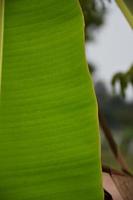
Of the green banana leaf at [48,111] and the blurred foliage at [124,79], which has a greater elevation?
the green banana leaf at [48,111]

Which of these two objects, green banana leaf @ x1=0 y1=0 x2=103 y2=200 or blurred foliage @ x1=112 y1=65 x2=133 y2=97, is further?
blurred foliage @ x1=112 y1=65 x2=133 y2=97

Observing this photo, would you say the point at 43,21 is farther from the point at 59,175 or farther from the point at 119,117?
the point at 119,117

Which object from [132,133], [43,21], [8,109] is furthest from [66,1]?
[132,133]

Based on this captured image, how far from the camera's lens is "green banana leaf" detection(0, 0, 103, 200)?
0.46m

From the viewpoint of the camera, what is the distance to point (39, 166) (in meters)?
0.46

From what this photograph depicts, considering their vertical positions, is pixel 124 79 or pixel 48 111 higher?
pixel 48 111

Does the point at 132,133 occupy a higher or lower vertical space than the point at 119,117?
higher

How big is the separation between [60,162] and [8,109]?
0.25 ft

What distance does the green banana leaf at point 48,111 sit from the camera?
1.49 feet

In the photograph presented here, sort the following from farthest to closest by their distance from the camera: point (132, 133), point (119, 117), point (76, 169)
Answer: point (119, 117) → point (132, 133) → point (76, 169)

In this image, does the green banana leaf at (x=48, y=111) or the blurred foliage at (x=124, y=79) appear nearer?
the green banana leaf at (x=48, y=111)

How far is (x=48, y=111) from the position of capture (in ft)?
1.56

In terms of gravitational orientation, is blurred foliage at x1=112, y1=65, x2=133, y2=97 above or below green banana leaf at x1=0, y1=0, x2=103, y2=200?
below

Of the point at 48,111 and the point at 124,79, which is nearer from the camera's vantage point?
the point at 48,111
